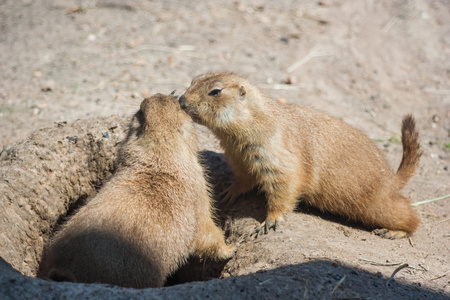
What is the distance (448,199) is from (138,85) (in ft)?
17.0

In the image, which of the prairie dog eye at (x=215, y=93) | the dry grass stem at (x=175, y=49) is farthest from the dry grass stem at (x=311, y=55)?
the prairie dog eye at (x=215, y=93)

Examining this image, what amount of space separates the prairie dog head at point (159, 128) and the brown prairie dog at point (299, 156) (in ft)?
1.39

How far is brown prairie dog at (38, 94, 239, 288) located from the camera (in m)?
3.49

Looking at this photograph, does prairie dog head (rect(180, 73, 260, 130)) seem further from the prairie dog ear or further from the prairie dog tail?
the prairie dog tail

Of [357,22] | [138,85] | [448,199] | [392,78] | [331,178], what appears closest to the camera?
[331,178]

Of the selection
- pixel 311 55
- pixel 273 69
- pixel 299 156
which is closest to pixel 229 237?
pixel 299 156

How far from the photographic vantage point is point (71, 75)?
7.55 metres

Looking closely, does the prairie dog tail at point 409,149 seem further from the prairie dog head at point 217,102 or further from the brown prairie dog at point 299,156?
the prairie dog head at point 217,102

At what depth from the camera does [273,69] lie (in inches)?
333

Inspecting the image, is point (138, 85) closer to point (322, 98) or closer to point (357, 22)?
point (322, 98)

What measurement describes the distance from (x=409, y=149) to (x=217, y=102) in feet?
8.03

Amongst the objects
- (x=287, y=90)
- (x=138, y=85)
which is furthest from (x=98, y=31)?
(x=287, y=90)

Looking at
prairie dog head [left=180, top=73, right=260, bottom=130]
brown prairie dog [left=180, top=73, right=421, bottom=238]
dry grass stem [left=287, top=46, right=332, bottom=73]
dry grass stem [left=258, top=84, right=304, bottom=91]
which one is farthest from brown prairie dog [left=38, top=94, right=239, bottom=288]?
dry grass stem [left=287, top=46, right=332, bottom=73]

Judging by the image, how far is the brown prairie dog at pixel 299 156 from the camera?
15.5 ft
